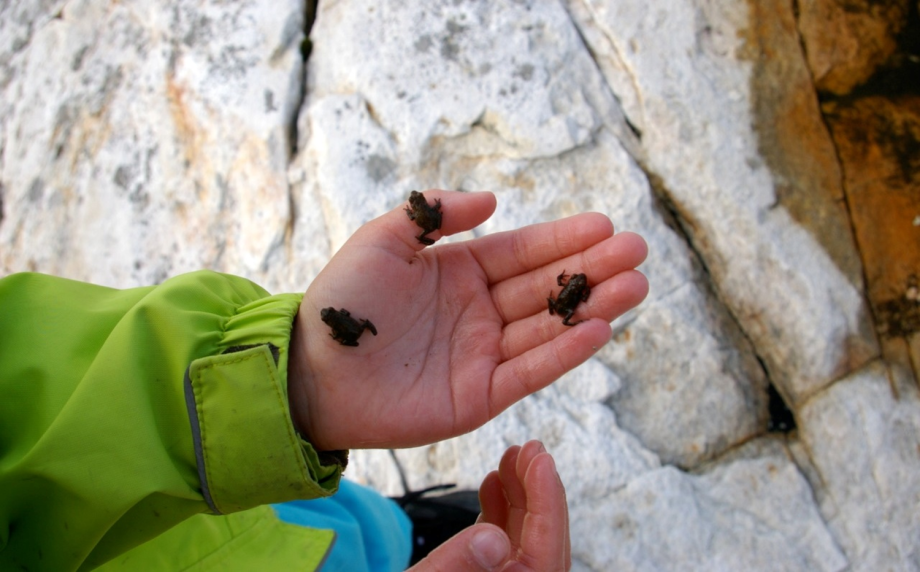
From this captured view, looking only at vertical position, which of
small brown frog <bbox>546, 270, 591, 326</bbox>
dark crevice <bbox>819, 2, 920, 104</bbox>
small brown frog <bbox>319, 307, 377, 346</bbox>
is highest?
small brown frog <bbox>319, 307, 377, 346</bbox>

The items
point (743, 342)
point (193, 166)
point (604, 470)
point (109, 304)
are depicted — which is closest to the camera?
point (109, 304)

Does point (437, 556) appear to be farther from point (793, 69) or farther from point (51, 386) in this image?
point (793, 69)

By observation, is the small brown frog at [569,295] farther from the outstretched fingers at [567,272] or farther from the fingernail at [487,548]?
the fingernail at [487,548]

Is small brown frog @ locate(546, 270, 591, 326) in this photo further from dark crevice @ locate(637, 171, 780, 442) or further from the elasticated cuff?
dark crevice @ locate(637, 171, 780, 442)

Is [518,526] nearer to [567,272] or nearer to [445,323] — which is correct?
[445,323]

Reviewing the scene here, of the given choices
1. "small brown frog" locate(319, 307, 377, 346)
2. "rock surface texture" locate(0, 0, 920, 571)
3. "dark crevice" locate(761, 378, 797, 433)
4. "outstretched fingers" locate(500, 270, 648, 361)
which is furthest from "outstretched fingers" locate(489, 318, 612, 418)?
"dark crevice" locate(761, 378, 797, 433)

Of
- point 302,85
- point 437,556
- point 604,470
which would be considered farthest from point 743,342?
point 302,85

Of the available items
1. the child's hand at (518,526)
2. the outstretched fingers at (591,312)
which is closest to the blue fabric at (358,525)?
the child's hand at (518,526)
